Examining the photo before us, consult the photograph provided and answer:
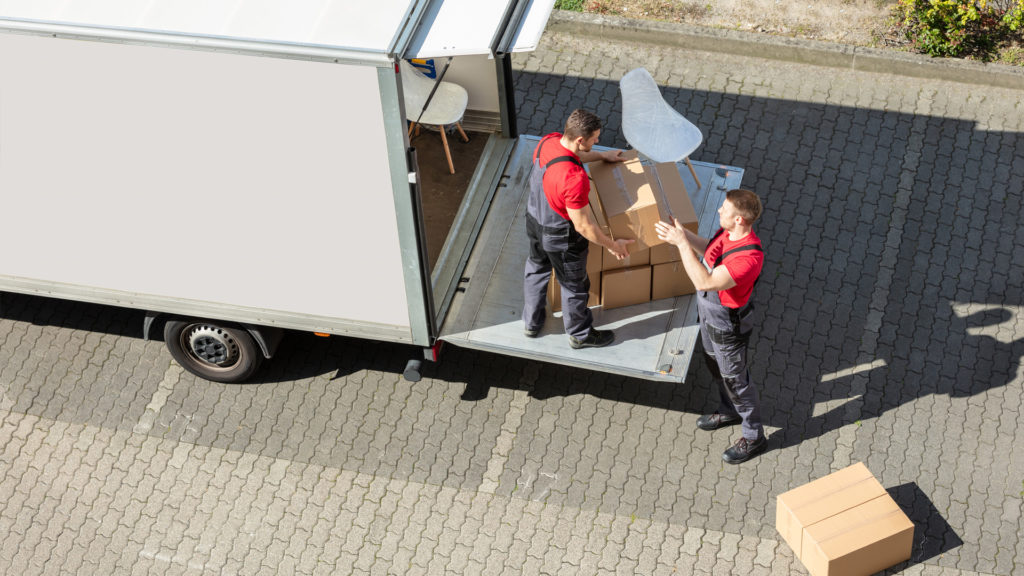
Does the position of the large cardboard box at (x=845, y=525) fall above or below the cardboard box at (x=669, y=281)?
below

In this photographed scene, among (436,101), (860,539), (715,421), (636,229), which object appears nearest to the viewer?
(860,539)

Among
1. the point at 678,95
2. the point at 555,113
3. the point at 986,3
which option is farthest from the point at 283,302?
the point at 986,3

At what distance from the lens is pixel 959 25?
9719 mm

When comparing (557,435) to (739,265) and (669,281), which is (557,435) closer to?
(669,281)

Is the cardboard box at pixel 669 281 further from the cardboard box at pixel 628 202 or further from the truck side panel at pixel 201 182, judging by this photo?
the truck side panel at pixel 201 182

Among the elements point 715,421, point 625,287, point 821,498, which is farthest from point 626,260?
point 821,498

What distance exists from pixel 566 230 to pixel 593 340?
0.87 meters

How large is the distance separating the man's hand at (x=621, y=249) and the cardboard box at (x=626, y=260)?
0.51 ft

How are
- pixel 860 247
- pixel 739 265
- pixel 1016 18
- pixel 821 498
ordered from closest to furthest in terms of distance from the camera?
pixel 739 265 < pixel 821 498 < pixel 860 247 < pixel 1016 18

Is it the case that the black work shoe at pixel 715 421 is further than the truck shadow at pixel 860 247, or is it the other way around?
the truck shadow at pixel 860 247

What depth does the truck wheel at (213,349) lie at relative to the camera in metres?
7.29

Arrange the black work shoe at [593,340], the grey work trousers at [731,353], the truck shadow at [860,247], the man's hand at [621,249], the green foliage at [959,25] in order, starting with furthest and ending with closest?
the green foliage at [959,25], the truck shadow at [860,247], the black work shoe at [593,340], the man's hand at [621,249], the grey work trousers at [731,353]

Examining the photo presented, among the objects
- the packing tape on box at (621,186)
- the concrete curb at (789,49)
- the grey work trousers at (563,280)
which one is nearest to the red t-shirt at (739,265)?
the packing tape on box at (621,186)

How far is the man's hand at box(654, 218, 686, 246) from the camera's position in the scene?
6234 millimetres
